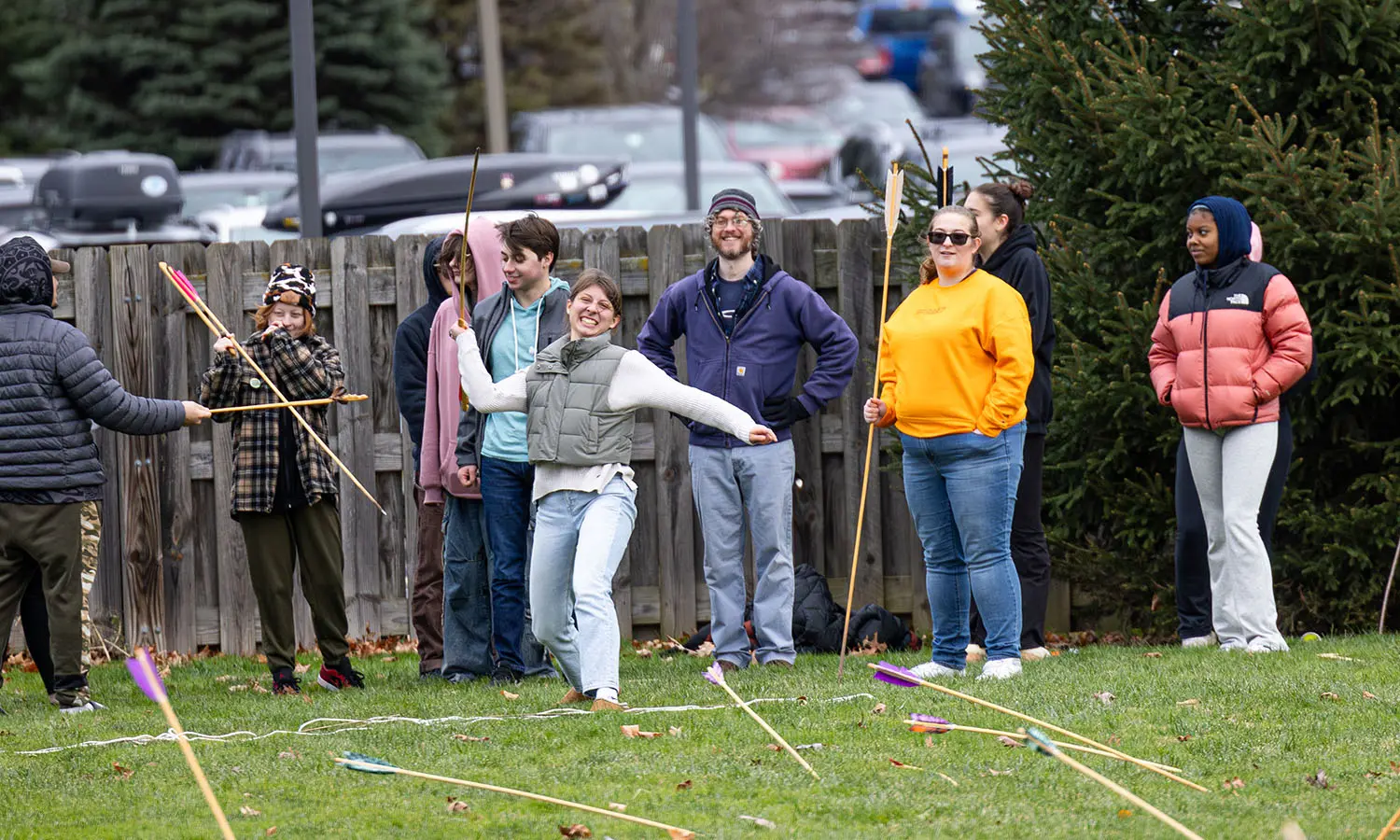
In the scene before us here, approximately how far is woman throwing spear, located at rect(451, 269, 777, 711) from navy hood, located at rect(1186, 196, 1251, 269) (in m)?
2.24

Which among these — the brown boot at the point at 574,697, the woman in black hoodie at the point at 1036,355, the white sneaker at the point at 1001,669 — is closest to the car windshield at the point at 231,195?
the woman in black hoodie at the point at 1036,355

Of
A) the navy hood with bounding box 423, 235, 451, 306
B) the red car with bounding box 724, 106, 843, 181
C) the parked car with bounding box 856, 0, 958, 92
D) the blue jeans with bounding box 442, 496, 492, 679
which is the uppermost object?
the parked car with bounding box 856, 0, 958, 92

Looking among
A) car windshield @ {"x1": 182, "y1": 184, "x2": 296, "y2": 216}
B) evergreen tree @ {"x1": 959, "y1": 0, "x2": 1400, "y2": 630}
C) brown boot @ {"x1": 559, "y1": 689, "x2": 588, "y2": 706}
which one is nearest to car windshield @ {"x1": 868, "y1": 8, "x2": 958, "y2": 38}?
car windshield @ {"x1": 182, "y1": 184, "x2": 296, "y2": 216}

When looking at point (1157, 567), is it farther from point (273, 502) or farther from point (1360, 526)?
point (273, 502)

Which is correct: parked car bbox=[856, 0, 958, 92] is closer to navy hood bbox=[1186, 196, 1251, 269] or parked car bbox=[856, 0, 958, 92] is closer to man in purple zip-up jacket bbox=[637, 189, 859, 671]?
man in purple zip-up jacket bbox=[637, 189, 859, 671]

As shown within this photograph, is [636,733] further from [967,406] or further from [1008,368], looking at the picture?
[1008,368]

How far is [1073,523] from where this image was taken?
29.9 feet

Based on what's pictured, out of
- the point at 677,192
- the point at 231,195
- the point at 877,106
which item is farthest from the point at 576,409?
the point at 877,106

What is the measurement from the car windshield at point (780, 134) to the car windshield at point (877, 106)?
3735mm

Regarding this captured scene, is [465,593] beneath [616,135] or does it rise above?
beneath

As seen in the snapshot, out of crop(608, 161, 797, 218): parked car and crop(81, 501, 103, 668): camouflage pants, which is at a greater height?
crop(608, 161, 797, 218): parked car

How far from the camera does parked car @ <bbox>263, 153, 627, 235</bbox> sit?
51.5 ft

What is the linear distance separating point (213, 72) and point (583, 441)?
29130 millimetres

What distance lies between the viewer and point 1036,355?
27.3 feet
